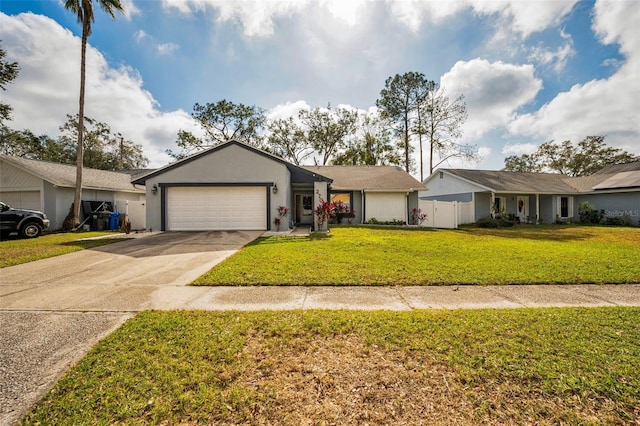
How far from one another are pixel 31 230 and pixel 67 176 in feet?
18.5

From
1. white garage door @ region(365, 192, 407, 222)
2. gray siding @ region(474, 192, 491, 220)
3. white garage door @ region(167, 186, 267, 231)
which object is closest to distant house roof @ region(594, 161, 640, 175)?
gray siding @ region(474, 192, 491, 220)

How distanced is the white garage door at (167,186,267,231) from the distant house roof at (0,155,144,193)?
18.3 ft

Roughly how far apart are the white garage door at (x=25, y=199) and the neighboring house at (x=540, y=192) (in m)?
26.0

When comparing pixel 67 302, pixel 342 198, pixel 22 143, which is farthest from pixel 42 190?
pixel 22 143

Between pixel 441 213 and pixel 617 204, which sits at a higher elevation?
pixel 617 204

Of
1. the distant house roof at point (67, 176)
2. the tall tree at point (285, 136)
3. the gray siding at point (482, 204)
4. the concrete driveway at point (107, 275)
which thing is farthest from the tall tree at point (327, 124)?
the concrete driveway at point (107, 275)

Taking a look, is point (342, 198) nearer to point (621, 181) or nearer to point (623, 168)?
point (621, 181)

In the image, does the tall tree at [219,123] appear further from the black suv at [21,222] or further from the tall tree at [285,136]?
the black suv at [21,222]

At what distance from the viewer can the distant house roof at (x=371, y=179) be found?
1769cm

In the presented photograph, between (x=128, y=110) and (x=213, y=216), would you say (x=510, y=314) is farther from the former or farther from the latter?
(x=128, y=110)

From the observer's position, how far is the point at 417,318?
346 centimetres

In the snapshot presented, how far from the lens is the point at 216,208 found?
1338 centimetres

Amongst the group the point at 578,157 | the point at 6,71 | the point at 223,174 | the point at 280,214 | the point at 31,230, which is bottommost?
the point at 31,230

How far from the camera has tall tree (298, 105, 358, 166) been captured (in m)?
31.9
